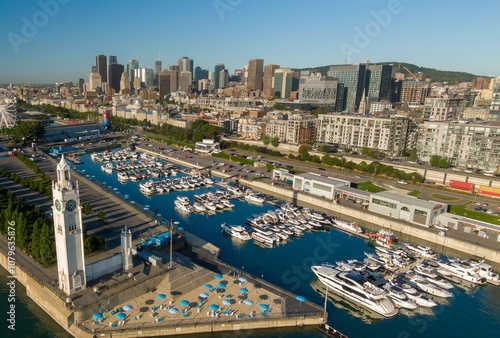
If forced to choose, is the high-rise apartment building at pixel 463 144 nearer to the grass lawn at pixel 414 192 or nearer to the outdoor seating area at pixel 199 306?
the grass lawn at pixel 414 192

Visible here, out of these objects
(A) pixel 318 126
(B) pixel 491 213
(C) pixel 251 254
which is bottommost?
(C) pixel 251 254

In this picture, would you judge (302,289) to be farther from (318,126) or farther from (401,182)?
(318,126)

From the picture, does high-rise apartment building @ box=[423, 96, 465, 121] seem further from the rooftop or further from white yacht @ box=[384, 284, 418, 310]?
white yacht @ box=[384, 284, 418, 310]

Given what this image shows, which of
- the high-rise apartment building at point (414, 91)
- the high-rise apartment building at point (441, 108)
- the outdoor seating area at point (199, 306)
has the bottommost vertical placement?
the outdoor seating area at point (199, 306)

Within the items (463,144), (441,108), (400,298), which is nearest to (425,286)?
(400,298)

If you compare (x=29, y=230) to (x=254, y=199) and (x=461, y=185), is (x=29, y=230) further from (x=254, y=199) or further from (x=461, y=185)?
(x=461, y=185)

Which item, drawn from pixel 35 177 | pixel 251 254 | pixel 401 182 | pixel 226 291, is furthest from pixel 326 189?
pixel 35 177

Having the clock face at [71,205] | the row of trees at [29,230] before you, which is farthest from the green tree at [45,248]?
the clock face at [71,205]
